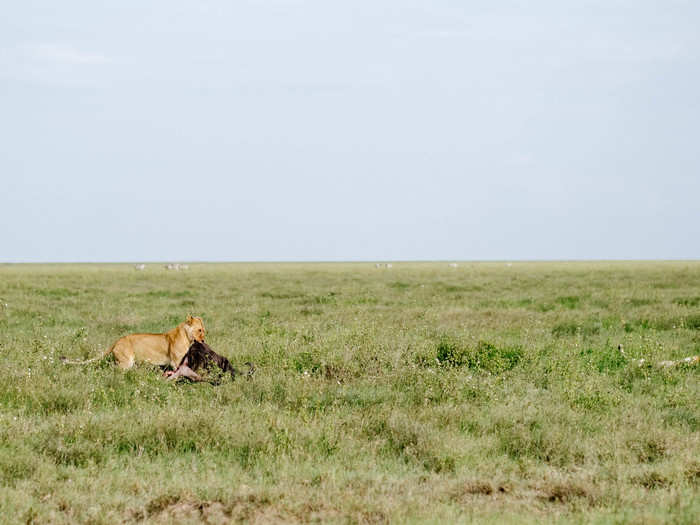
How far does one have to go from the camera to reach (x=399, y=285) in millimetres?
35031

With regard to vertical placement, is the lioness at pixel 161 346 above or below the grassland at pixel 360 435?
above

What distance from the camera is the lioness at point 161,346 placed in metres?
9.52

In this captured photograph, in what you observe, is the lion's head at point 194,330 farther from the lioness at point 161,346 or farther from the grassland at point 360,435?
the grassland at point 360,435

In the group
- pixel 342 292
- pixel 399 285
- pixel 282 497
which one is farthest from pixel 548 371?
pixel 399 285

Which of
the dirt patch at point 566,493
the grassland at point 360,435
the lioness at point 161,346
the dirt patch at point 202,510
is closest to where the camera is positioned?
the dirt patch at point 202,510

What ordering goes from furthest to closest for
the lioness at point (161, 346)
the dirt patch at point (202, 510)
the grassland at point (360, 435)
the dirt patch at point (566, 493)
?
the lioness at point (161, 346) → the dirt patch at point (566, 493) → the grassland at point (360, 435) → the dirt patch at point (202, 510)

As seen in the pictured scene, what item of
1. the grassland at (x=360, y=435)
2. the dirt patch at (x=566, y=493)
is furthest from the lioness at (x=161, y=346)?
the dirt patch at (x=566, y=493)

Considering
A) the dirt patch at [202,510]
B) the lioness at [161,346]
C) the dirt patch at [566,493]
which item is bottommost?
the dirt patch at [202,510]

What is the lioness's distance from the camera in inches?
375

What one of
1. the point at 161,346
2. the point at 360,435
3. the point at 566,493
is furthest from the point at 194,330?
the point at 566,493

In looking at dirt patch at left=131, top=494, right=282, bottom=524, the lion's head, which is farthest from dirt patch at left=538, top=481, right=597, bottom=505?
the lion's head

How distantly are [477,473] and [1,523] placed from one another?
3.68 m

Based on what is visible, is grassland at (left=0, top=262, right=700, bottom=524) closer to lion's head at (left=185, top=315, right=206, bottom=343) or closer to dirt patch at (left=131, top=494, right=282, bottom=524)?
dirt patch at (left=131, top=494, right=282, bottom=524)

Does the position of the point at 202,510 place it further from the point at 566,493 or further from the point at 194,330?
the point at 194,330
